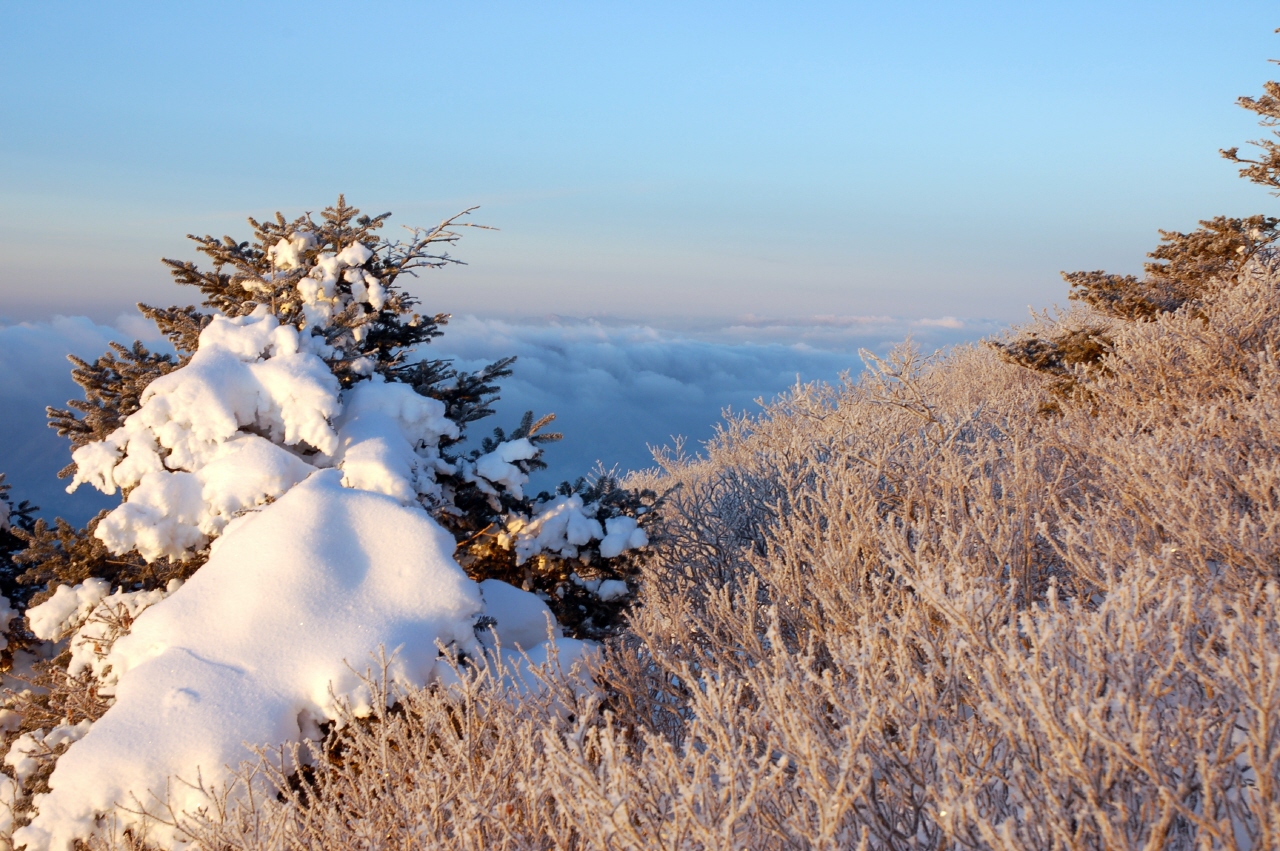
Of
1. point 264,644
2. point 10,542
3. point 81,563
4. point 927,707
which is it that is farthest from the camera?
point 10,542

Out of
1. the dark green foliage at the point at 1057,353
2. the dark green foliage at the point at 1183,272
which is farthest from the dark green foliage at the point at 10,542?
the dark green foliage at the point at 1183,272

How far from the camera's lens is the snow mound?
3.81m

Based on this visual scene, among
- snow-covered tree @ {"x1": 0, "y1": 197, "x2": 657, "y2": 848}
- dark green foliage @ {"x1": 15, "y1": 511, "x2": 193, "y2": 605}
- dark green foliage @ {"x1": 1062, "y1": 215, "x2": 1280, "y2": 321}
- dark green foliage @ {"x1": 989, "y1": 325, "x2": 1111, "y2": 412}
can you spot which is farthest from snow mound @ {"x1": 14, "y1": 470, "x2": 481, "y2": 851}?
dark green foliage @ {"x1": 1062, "y1": 215, "x2": 1280, "y2": 321}

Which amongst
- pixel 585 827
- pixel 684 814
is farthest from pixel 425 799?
pixel 684 814

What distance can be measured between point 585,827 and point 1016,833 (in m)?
1.16

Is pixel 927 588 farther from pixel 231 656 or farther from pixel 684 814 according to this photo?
pixel 231 656

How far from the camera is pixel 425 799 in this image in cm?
302

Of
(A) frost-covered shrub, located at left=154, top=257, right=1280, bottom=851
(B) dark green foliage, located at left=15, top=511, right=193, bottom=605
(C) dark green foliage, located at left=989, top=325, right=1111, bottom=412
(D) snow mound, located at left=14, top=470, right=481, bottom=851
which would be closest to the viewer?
(A) frost-covered shrub, located at left=154, top=257, right=1280, bottom=851

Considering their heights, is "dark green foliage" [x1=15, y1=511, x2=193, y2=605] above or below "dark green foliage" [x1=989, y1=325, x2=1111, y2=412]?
below

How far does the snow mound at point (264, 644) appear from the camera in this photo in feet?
12.5

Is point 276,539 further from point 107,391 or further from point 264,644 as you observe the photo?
point 107,391

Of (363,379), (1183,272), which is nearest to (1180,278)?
(1183,272)

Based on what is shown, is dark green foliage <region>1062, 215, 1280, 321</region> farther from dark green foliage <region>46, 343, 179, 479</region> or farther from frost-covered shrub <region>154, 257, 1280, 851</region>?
dark green foliage <region>46, 343, 179, 479</region>

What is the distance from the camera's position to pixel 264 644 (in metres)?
4.20
